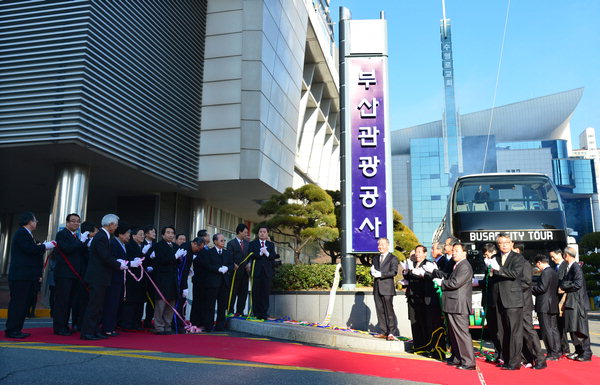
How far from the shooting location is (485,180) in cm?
1051

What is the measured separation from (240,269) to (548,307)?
5.10m

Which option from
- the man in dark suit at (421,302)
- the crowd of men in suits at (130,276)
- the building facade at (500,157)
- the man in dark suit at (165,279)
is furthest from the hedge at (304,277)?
the building facade at (500,157)

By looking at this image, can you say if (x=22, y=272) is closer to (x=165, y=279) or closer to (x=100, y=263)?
(x=100, y=263)

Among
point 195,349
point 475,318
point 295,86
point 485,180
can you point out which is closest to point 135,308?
point 195,349

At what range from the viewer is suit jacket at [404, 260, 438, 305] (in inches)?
253

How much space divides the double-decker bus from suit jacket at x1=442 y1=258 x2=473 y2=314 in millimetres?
3871

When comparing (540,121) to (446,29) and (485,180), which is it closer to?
(446,29)

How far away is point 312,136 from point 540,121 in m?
83.3

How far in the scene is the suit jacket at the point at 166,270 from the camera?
7.14 m

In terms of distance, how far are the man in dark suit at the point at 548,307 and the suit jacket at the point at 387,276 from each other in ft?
6.50

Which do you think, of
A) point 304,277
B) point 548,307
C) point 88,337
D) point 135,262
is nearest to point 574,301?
point 548,307

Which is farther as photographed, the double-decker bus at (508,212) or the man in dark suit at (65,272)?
the double-decker bus at (508,212)

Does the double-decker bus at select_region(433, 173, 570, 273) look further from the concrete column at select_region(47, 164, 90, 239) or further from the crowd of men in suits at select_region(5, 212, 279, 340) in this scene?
the concrete column at select_region(47, 164, 90, 239)

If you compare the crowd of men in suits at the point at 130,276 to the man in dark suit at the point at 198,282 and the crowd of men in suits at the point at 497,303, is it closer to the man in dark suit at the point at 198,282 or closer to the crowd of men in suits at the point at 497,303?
the man in dark suit at the point at 198,282
